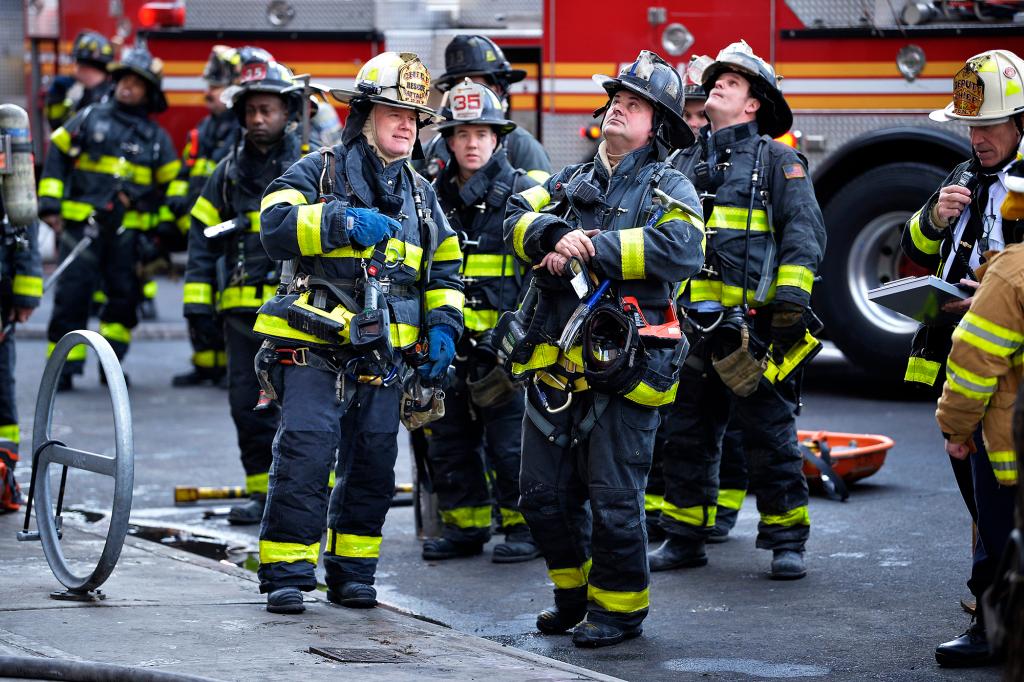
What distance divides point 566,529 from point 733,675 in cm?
80

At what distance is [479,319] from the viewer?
646cm

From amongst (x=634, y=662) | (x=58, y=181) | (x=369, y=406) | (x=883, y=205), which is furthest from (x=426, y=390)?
(x=58, y=181)

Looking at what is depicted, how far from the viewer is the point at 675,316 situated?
514 cm

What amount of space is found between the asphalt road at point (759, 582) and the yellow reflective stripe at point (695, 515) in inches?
8.0

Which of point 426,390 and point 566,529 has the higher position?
point 426,390

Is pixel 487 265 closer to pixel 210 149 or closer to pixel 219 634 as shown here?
pixel 219 634

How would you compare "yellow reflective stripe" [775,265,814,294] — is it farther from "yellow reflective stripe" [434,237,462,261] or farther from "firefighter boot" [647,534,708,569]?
"yellow reflective stripe" [434,237,462,261]

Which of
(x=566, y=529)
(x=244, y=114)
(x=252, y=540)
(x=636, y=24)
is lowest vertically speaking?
(x=252, y=540)

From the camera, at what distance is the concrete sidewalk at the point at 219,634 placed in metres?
4.37

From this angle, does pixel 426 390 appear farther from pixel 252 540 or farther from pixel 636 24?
pixel 636 24

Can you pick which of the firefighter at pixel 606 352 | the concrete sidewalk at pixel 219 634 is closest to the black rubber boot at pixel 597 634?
the firefighter at pixel 606 352

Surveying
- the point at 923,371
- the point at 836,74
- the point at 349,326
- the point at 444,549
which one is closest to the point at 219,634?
the point at 349,326

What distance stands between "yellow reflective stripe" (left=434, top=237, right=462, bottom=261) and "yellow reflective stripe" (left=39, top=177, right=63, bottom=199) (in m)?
5.16


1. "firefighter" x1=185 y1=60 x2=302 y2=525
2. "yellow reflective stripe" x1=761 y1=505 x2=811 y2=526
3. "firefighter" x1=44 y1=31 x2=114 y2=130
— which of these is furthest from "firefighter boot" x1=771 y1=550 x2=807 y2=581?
"firefighter" x1=44 y1=31 x2=114 y2=130
